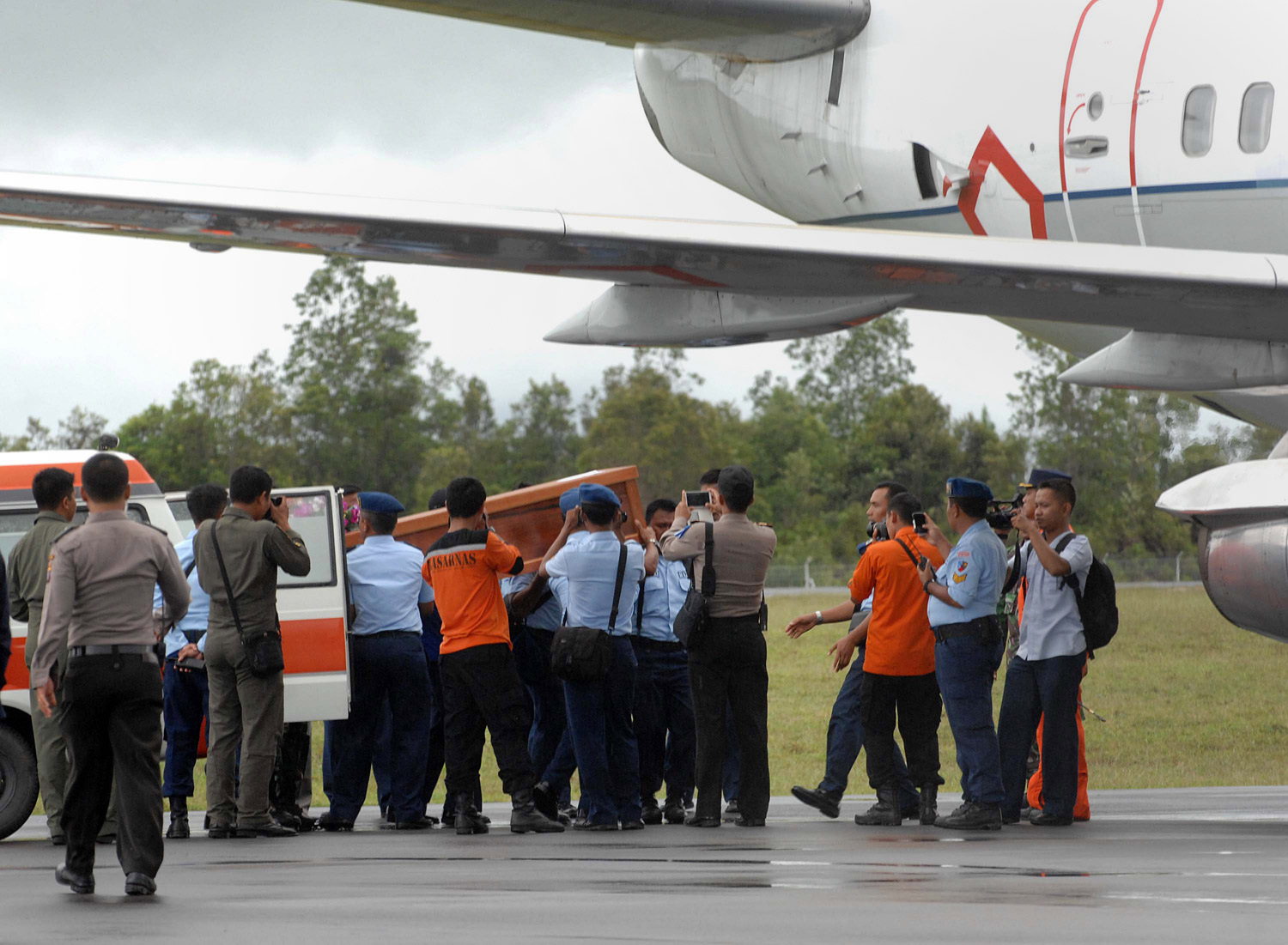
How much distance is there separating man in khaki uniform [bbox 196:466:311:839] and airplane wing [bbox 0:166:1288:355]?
1.56 m

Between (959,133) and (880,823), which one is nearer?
(880,823)

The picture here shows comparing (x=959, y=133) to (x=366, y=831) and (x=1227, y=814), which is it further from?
(x=366, y=831)

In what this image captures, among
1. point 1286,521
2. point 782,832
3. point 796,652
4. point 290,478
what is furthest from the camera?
point 290,478

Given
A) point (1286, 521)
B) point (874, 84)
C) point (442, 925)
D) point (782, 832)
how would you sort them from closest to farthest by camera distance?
point (442, 925), point (1286, 521), point (782, 832), point (874, 84)

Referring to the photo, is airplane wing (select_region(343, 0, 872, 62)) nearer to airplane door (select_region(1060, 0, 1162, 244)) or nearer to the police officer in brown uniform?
airplane door (select_region(1060, 0, 1162, 244))

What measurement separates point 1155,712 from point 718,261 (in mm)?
11746

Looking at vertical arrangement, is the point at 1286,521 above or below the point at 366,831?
above

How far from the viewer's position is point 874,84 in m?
12.7

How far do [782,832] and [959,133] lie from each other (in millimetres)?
5385

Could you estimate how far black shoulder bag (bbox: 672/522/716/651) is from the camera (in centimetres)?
898

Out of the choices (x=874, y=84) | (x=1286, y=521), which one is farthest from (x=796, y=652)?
(x=1286, y=521)

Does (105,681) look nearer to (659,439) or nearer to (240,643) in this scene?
(240,643)

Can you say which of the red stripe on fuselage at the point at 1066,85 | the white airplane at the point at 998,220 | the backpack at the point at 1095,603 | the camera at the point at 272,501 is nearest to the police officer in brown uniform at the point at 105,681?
the white airplane at the point at 998,220

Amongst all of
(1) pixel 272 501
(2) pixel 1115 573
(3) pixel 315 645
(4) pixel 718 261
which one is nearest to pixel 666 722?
(3) pixel 315 645
